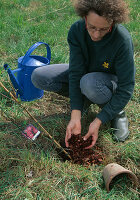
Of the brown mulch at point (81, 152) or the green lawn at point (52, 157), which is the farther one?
the brown mulch at point (81, 152)

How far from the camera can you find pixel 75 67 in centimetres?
199

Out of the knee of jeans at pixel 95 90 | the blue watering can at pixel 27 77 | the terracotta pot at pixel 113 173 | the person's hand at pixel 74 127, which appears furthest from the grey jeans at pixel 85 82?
the terracotta pot at pixel 113 173

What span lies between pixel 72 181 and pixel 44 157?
288 mm

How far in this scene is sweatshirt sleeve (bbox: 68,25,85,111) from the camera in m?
1.91

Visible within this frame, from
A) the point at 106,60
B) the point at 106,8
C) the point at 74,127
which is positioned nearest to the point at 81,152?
the point at 74,127

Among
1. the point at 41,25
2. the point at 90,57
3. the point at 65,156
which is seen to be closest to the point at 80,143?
the point at 65,156

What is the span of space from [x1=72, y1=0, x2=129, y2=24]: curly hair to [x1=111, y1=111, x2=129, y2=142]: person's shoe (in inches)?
34.2

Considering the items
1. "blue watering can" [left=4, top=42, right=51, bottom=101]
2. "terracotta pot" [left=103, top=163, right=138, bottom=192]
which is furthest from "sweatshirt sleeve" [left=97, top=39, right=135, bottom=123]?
"blue watering can" [left=4, top=42, right=51, bottom=101]

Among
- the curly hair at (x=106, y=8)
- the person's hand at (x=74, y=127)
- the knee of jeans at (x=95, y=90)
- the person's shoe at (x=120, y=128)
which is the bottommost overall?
the person's shoe at (x=120, y=128)

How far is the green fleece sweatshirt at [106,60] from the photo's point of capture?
5.73 ft

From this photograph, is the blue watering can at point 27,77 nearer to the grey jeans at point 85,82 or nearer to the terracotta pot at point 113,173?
the grey jeans at point 85,82

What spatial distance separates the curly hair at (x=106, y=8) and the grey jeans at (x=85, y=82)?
0.53 metres

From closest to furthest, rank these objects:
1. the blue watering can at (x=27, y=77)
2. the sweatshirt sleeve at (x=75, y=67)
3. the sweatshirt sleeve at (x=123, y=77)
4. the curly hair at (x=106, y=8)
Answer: the curly hair at (x=106, y=8)
the sweatshirt sleeve at (x=123, y=77)
the sweatshirt sleeve at (x=75, y=67)
the blue watering can at (x=27, y=77)

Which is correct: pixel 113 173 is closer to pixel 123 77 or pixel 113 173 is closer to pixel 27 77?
pixel 123 77
